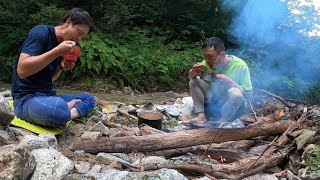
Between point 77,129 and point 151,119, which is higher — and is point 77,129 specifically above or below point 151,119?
below

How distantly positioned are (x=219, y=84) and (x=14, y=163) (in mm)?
3073

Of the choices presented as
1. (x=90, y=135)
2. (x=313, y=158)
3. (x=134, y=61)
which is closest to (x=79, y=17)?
(x=90, y=135)

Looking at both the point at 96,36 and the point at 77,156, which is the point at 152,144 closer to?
the point at 77,156

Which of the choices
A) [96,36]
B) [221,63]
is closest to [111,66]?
[96,36]

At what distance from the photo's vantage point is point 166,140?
12.0 ft

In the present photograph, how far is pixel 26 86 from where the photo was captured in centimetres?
369

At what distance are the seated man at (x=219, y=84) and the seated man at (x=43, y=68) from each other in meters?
1.74

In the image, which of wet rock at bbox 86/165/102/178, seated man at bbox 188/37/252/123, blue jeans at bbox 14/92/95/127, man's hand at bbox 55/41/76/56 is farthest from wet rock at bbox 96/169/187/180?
seated man at bbox 188/37/252/123

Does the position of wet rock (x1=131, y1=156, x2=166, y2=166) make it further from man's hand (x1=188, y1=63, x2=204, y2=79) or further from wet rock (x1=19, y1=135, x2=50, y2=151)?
man's hand (x1=188, y1=63, x2=204, y2=79)

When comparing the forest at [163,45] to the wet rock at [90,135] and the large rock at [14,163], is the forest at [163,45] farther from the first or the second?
the large rock at [14,163]

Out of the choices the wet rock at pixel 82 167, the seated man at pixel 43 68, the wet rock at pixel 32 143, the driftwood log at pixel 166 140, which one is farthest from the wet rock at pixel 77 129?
→ the wet rock at pixel 32 143

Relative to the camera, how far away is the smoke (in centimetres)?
900

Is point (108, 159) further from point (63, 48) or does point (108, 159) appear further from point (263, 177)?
point (263, 177)

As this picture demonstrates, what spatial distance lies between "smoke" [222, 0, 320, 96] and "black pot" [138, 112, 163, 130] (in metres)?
4.84
